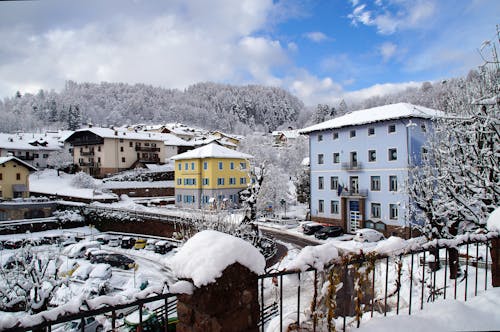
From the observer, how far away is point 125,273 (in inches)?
917

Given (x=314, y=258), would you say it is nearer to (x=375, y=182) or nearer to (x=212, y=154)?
(x=375, y=182)

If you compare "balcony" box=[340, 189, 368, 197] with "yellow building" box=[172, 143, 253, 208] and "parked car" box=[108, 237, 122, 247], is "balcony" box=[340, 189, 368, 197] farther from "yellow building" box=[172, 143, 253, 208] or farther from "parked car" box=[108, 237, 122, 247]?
"parked car" box=[108, 237, 122, 247]

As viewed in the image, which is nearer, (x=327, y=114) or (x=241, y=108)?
(x=327, y=114)

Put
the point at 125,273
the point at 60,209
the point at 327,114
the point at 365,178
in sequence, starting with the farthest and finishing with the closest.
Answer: the point at 327,114
the point at 60,209
the point at 365,178
the point at 125,273

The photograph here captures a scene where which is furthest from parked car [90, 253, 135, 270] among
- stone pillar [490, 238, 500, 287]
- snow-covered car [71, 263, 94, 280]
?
stone pillar [490, 238, 500, 287]

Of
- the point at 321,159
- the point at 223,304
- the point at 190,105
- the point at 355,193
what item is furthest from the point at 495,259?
the point at 190,105

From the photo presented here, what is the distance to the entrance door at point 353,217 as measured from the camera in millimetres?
30298

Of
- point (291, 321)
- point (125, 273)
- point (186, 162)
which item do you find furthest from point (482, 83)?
point (186, 162)

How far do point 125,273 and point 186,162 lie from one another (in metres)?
21.6

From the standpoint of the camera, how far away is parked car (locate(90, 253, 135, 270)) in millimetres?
24531

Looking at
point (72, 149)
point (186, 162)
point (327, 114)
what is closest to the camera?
point (186, 162)

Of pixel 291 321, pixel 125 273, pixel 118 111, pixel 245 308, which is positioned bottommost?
pixel 125 273

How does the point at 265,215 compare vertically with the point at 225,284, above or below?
below

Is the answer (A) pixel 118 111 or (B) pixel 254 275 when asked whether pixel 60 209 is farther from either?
(A) pixel 118 111
